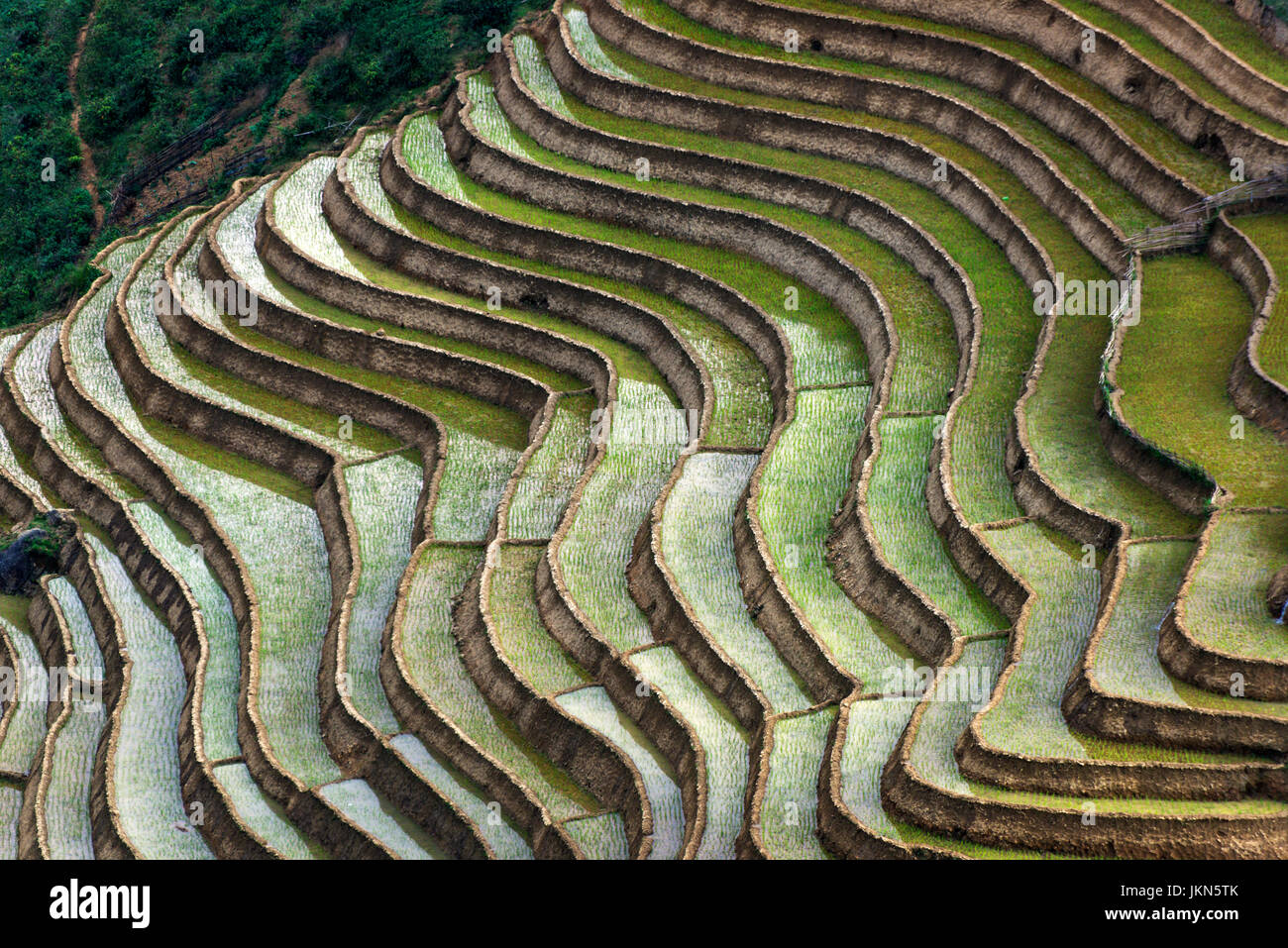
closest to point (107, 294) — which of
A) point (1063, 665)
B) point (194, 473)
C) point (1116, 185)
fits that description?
point (194, 473)

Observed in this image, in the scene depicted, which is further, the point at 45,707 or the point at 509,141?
the point at 509,141

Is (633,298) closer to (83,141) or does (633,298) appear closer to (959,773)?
(959,773)

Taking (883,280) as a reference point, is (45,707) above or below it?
below

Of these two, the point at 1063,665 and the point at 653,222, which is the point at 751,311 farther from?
the point at 1063,665

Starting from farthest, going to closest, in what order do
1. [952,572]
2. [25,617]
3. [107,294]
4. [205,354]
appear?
1. [107,294]
2. [205,354]
3. [25,617]
4. [952,572]

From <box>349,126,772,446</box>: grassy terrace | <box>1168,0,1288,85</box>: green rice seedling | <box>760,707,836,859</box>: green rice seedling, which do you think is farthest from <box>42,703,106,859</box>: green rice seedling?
<box>1168,0,1288,85</box>: green rice seedling

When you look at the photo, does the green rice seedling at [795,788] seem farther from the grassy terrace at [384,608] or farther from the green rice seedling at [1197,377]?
the green rice seedling at [1197,377]

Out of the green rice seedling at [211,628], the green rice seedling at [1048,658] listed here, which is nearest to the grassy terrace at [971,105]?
the green rice seedling at [1048,658]
